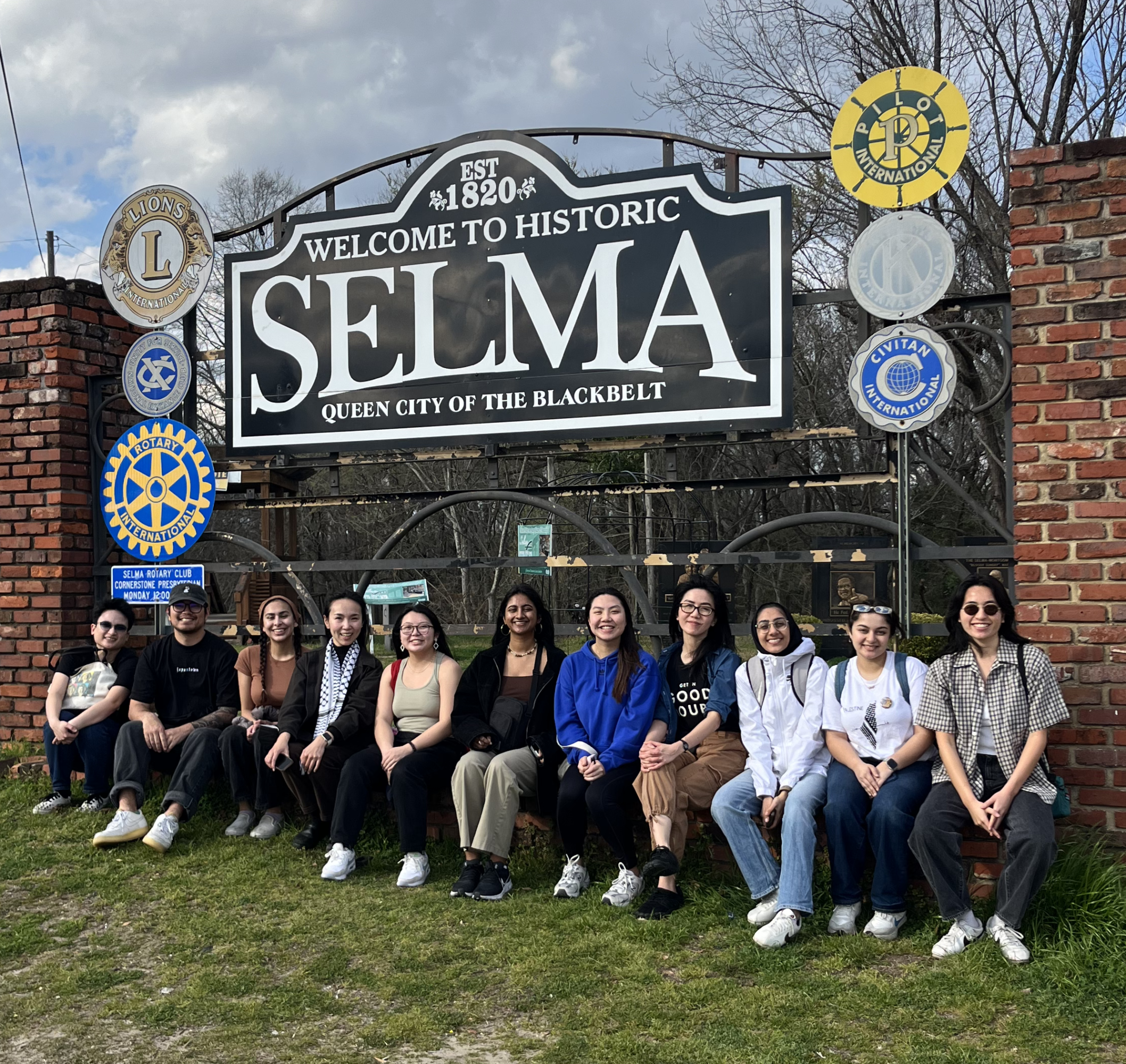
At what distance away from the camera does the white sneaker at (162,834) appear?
17.1 feet

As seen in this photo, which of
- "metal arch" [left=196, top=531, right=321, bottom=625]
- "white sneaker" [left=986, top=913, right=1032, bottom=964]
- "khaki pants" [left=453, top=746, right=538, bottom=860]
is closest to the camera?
"white sneaker" [left=986, top=913, right=1032, bottom=964]

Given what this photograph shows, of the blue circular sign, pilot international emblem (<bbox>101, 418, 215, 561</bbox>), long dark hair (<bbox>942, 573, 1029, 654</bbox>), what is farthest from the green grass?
pilot international emblem (<bbox>101, 418, 215, 561</bbox>)

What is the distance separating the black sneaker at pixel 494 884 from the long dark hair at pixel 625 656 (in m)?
0.88

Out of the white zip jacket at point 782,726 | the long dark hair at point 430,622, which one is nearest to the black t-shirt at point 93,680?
the long dark hair at point 430,622

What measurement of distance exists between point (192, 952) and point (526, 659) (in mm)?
1933

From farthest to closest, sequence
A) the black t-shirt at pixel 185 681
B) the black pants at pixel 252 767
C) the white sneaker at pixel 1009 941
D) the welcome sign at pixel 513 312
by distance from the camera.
A: the black t-shirt at pixel 185 681 → the welcome sign at pixel 513 312 → the black pants at pixel 252 767 → the white sneaker at pixel 1009 941

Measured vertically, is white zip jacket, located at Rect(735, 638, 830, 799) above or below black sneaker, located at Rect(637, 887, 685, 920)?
above

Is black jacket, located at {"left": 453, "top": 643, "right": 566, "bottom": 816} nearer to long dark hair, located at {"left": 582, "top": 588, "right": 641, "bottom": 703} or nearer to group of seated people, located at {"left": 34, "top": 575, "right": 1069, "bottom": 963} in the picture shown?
group of seated people, located at {"left": 34, "top": 575, "right": 1069, "bottom": 963}

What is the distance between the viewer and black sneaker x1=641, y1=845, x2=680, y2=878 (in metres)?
4.40

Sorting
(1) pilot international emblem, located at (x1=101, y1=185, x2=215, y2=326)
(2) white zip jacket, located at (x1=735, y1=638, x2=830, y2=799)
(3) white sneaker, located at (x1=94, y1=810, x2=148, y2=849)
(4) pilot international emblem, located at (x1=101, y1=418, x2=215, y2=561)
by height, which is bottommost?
(3) white sneaker, located at (x1=94, y1=810, x2=148, y2=849)

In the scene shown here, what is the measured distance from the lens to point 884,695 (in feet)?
14.6

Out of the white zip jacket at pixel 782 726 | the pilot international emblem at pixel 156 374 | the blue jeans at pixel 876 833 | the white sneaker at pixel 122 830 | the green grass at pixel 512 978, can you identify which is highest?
the pilot international emblem at pixel 156 374

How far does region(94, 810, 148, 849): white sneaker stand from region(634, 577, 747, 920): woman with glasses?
8.32 feet

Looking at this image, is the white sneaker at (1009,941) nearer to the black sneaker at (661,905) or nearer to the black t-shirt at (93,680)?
the black sneaker at (661,905)
